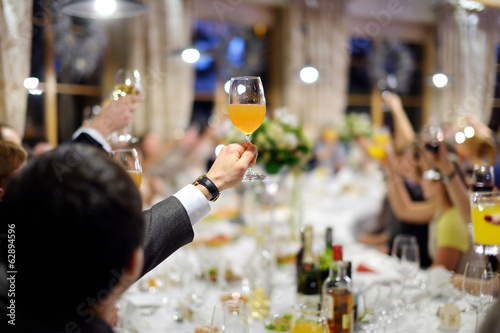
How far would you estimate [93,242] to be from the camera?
2.43 ft

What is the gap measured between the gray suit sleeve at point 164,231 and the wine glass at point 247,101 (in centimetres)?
24

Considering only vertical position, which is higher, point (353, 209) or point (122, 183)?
point (122, 183)

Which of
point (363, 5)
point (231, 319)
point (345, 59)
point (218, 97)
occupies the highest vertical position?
point (363, 5)

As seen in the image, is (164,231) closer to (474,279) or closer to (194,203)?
(194,203)

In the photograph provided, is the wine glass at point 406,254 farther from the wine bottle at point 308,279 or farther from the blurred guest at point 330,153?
the blurred guest at point 330,153

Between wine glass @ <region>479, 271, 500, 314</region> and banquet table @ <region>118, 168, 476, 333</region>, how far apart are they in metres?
0.18

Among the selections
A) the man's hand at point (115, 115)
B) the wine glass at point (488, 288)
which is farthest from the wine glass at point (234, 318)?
the man's hand at point (115, 115)

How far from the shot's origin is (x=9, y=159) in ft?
4.80

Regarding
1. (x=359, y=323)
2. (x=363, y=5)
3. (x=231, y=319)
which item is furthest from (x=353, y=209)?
(x=363, y=5)

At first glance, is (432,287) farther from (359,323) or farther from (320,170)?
(320,170)

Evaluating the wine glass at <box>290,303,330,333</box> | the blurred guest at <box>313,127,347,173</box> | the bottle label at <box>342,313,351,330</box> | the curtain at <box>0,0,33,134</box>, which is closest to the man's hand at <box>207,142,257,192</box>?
the wine glass at <box>290,303,330,333</box>

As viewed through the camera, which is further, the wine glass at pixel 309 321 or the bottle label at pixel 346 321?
the bottle label at pixel 346 321

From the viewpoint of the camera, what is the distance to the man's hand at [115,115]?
171cm

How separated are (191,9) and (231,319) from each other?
19.3 feet
